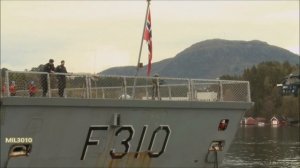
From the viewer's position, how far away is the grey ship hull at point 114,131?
14.5 metres

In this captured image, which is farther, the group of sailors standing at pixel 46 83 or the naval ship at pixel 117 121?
the group of sailors standing at pixel 46 83

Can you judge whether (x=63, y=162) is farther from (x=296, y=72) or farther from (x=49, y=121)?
(x=296, y=72)

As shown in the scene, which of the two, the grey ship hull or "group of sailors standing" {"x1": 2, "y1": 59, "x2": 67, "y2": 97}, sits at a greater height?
"group of sailors standing" {"x1": 2, "y1": 59, "x2": 67, "y2": 97}

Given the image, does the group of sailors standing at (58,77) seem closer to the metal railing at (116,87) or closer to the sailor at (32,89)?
the metal railing at (116,87)

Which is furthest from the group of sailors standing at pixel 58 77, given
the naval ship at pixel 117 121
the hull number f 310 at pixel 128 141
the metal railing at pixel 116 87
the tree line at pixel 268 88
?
the tree line at pixel 268 88

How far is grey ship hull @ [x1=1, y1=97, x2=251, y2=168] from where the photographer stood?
14.5 m

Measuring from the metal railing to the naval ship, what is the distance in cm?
2

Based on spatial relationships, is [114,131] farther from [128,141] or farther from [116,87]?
[116,87]

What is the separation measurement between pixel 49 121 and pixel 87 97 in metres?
1.34

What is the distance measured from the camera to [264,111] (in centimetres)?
15675

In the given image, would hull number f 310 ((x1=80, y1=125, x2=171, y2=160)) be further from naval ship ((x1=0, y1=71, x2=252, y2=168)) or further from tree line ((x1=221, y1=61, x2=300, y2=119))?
tree line ((x1=221, y1=61, x2=300, y2=119))

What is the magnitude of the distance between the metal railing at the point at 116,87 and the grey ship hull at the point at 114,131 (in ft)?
1.60

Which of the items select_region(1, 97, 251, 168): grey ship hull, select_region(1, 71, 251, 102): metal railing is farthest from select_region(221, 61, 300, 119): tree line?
select_region(1, 97, 251, 168): grey ship hull

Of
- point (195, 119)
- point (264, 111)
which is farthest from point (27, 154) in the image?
point (264, 111)
